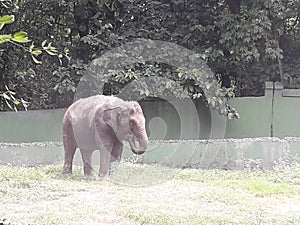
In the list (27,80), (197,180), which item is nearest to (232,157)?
(197,180)

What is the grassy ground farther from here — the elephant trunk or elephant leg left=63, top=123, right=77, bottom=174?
the elephant trunk

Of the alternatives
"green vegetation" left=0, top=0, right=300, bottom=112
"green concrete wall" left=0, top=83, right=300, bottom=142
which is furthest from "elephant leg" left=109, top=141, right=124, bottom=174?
"green concrete wall" left=0, top=83, right=300, bottom=142

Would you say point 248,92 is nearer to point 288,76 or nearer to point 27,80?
point 288,76

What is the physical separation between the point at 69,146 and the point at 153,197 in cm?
164

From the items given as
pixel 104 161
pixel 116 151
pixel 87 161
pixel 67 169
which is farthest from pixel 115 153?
pixel 67 169

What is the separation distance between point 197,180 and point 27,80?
11.4ft

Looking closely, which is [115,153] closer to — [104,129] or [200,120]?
[104,129]

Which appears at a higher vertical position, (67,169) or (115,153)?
(115,153)

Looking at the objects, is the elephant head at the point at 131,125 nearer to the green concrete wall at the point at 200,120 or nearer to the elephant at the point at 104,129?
the elephant at the point at 104,129

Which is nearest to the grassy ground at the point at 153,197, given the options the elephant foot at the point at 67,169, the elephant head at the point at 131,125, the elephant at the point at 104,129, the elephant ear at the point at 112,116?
the elephant foot at the point at 67,169

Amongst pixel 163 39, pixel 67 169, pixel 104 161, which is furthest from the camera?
pixel 163 39

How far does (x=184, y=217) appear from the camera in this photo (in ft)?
8.48

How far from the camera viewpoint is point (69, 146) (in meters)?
4.75

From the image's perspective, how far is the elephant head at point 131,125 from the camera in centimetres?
416
